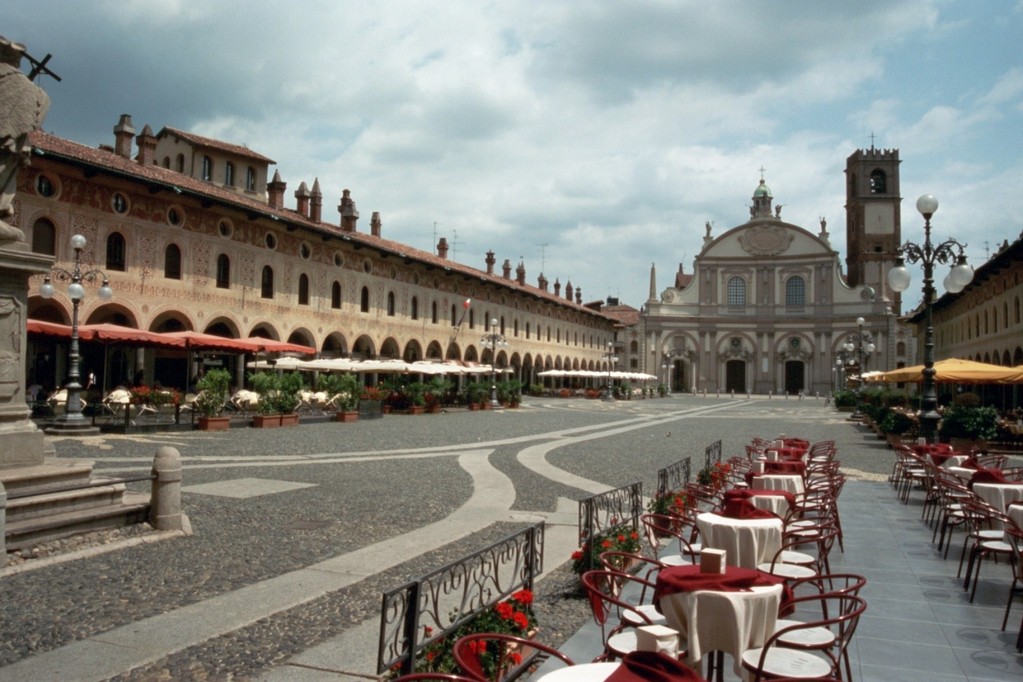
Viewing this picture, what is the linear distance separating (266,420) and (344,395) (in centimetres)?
420

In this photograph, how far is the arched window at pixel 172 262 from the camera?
2762 centimetres

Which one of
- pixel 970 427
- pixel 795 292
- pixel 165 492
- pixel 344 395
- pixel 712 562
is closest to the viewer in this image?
pixel 712 562

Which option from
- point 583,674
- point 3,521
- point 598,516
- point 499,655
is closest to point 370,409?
point 598,516

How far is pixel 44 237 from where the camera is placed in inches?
925

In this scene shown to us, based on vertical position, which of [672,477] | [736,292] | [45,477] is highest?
[736,292]

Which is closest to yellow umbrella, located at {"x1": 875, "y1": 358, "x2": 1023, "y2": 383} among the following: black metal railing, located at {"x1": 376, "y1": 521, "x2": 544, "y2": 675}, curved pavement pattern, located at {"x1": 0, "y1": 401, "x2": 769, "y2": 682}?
curved pavement pattern, located at {"x1": 0, "y1": 401, "x2": 769, "y2": 682}

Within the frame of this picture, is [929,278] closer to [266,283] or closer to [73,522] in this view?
[73,522]

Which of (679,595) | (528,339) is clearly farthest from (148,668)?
(528,339)

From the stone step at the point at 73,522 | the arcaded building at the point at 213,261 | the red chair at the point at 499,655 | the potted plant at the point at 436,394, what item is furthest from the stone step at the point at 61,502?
the potted plant at the point at 436,394

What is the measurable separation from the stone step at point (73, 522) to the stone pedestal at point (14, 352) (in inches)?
29.6

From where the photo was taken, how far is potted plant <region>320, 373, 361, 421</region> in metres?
26.0

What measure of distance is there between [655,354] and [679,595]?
254ft

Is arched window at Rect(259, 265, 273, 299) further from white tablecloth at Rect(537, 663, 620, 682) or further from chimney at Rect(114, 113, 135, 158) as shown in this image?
white tablecloth at Rect(537, 663, 620, 682)

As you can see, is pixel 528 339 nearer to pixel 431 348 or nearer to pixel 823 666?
pixel 431 348
